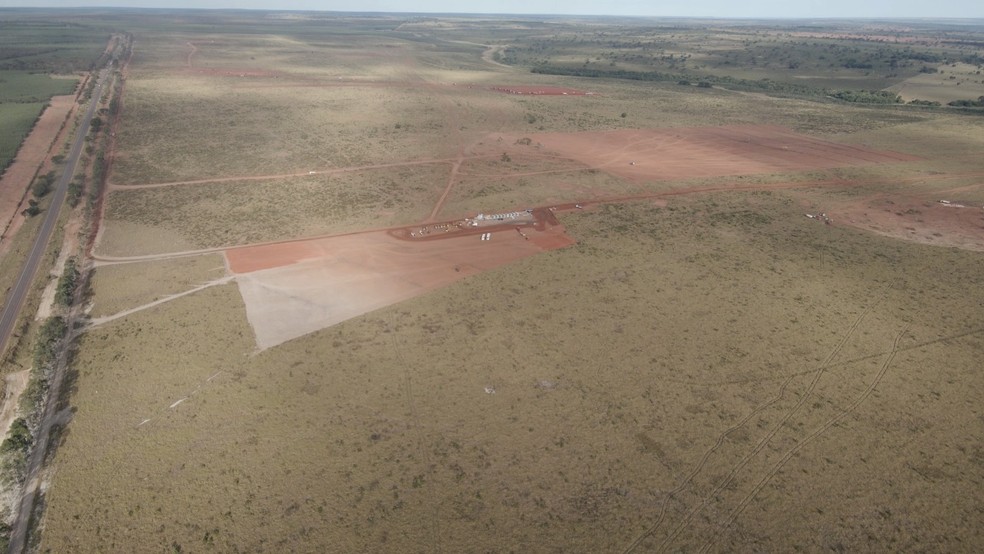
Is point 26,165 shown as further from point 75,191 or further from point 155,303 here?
point 155,303

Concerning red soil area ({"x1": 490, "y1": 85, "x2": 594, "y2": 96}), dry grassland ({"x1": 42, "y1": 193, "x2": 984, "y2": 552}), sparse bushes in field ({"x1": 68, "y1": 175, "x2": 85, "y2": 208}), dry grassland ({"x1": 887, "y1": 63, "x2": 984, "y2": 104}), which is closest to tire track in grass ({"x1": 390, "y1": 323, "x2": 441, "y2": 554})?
dry grassland ({"x1": 42, "y1": 193, "x2": 984, "y2": 552})

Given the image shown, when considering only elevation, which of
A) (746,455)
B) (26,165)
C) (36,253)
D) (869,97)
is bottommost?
(746,455)

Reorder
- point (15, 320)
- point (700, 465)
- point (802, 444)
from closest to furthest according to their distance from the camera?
1. point (700, 465)
2. point (802, 444)
3. point (15, 320)

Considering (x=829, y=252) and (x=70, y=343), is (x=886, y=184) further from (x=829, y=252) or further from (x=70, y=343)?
(x=70, y=343)

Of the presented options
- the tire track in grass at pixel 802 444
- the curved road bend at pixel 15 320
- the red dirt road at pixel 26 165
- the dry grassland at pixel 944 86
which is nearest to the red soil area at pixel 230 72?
the red dirt road at pixel 26 165

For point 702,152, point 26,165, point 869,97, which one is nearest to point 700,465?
point 702,152

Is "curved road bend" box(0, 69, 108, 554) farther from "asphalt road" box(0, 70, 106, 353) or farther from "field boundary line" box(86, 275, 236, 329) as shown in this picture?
"field boundary line" box(86, 275, 236, 329)

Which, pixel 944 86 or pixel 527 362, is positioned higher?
pixel 944 86
